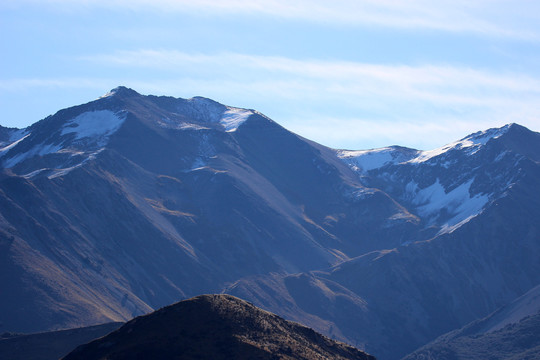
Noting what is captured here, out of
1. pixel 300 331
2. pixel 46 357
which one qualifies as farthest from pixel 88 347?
pixel 46 357

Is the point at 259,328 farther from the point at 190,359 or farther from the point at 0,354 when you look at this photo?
the point at 0,354

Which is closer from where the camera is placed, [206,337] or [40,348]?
[206,337]

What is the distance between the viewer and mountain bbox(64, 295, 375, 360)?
106062 mm

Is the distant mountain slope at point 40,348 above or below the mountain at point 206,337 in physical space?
below

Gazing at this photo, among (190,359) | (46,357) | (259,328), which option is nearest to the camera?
(190,359)

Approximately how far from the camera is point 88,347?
10981 centimetres

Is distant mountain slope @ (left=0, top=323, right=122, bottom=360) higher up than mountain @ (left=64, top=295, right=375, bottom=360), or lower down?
lower down

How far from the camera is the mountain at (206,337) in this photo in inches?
4176

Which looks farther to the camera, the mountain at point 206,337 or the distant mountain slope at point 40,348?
the distant mountain slope at point 40,348

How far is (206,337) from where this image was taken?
109m

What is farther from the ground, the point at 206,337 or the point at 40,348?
the point at 206,337

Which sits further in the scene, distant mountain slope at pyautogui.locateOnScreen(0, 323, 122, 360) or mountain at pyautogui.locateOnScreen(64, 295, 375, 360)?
distant mountain slope at pyautogui.locateOnScreen(0, 323, 122, 360)

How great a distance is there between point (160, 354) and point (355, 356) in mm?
33038

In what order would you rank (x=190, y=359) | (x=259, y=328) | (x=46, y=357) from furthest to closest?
(x=46, y=357) < (x=259, y=328) < (x=190, y=359)
